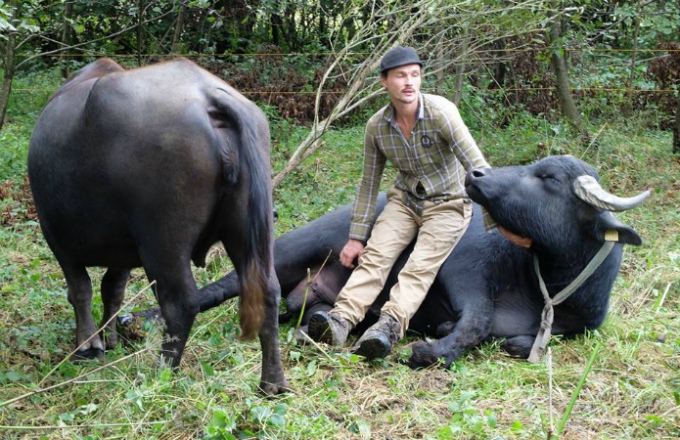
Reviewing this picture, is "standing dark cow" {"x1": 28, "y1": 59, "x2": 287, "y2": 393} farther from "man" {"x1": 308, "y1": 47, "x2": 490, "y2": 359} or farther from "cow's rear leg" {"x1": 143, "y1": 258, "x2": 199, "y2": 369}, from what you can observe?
"man" {"x1": 308, "y1": 47, "x2": 490, "y2": 359}

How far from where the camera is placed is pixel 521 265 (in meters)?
5.60

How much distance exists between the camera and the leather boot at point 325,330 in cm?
515

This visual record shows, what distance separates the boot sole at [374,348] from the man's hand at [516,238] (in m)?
1.06

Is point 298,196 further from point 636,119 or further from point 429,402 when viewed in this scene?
point 636,119

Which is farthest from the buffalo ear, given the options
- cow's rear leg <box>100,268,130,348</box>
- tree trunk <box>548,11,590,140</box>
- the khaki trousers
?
tree trunk <box>548,11,590,140</box>

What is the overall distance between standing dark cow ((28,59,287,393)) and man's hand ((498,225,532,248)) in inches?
68.1

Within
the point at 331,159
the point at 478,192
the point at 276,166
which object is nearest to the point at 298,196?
the point at 276,166

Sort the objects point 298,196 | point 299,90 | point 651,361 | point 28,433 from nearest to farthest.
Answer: point 28,433 → point 651,361 → point 298,196 → point 299,90

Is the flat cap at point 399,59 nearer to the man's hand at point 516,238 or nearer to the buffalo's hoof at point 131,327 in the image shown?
the man's hand at point 516,238

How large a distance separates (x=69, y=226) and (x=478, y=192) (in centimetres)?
242

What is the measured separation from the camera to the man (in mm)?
5473

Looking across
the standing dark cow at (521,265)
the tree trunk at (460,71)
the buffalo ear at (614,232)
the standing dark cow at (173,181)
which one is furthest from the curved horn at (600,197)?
the tree trunk at (460,71)

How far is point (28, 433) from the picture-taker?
3816 millimetres

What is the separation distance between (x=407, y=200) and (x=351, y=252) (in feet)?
1.74
